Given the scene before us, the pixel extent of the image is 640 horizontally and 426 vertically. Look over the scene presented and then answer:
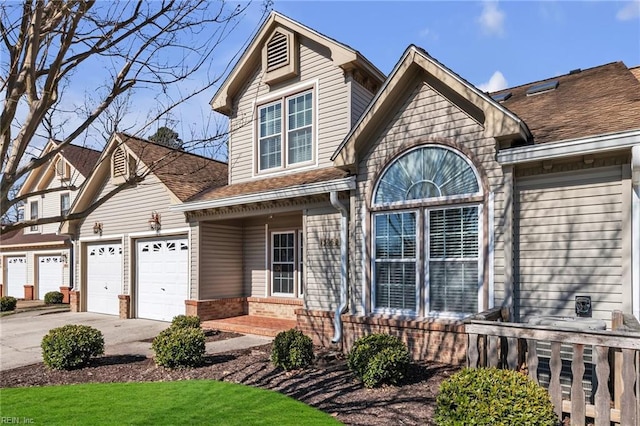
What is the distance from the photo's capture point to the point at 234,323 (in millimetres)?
11320

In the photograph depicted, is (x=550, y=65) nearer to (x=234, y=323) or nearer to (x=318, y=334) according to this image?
(x=318, y=334)

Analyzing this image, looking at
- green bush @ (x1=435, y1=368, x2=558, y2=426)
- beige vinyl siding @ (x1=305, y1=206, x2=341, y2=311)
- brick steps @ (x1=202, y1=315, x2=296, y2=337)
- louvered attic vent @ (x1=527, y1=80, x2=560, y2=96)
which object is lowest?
brick steps @ (x1=202, y1=315, x2=296, y2=337)

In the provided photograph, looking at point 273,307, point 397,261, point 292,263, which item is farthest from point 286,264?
point 397,261

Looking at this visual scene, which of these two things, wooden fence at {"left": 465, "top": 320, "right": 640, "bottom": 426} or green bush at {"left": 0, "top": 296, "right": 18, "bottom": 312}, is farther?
green bush at {"left": 0, "top": 296, "right": 18, "bottom": 312}

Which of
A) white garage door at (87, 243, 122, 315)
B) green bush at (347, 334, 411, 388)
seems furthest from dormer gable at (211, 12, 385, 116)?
green bush at (347, 334, 411, 388)

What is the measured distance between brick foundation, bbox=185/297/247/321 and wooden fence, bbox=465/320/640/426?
8621 millimetres

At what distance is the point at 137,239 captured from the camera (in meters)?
14.1

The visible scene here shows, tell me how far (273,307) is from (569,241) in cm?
812

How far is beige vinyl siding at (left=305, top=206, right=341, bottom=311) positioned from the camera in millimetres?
9484

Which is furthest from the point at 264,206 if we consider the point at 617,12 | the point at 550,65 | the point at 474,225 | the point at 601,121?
the point at 550,65

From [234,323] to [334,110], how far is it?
641 cm

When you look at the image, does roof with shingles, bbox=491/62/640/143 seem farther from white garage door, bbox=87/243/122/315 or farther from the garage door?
white garage door, bbox=87/243/122/315

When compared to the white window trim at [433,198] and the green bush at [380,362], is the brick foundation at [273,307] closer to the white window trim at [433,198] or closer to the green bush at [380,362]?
the white window trim at [433,198]

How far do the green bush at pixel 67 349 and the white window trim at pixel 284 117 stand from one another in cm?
629
